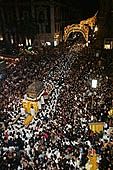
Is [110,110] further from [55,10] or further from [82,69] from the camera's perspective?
[55,10]

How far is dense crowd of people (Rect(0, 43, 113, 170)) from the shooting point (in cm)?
988

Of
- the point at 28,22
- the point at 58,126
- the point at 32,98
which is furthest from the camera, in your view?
the point at 28,22

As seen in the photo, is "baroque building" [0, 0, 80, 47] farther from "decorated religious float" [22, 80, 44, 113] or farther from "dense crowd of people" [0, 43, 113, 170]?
"decorated religious float" [22, 80, 44, 113]

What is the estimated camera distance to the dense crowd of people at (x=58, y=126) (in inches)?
389

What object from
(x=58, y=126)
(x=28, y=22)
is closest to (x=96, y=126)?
(x=58, y=126)

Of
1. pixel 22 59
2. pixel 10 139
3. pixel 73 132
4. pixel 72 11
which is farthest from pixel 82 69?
pixel 72 11

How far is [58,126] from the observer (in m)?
12.3

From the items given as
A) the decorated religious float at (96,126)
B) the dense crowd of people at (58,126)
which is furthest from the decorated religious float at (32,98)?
the decorated religious float at (96,126)

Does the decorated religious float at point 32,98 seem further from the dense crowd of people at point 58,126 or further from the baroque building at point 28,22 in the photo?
the baroque building at point 28,22

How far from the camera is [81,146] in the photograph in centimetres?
1066

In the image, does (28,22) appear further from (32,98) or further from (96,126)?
(96,126)

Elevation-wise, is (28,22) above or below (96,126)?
above

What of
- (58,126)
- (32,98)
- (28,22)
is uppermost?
(28,22)

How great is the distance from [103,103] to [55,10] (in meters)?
32.9
